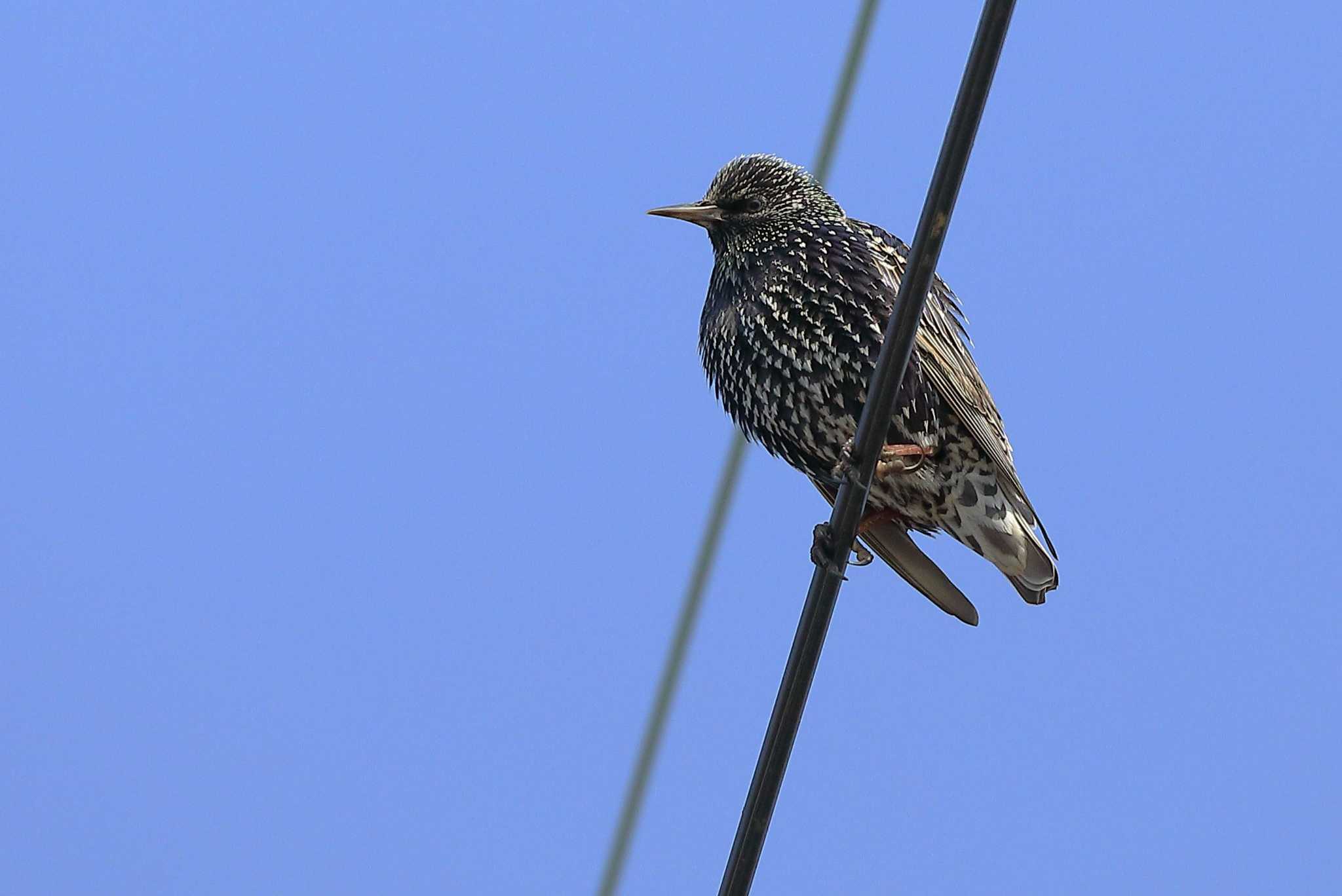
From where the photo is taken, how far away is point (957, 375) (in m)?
3.52

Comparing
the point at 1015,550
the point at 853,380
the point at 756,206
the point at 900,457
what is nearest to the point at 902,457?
the point at 900,457

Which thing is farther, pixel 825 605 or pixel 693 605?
pixel 693 605

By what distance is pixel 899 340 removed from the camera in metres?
2.29

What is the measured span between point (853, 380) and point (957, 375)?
25 cm

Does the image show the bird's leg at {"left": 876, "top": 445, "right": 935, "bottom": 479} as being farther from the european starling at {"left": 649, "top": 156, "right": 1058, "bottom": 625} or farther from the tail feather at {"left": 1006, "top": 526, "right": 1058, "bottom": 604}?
the tail feather at {"left": 1006, "top": 526, "right": 1058, "bottom": 604}

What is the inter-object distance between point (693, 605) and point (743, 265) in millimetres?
802

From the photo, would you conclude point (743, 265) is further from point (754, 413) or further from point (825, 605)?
point (825, 605)

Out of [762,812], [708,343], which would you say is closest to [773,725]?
[762,812]

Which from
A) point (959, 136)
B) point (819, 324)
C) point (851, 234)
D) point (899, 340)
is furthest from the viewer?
point (851, 234)

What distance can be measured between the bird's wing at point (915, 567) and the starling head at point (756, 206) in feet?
2.07

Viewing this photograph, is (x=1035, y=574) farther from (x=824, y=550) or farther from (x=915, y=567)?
(x=824, y=550)

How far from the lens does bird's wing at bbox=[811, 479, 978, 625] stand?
141 inches

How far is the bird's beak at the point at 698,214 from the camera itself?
12.8ft

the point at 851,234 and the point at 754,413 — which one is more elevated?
the point at 851,234
